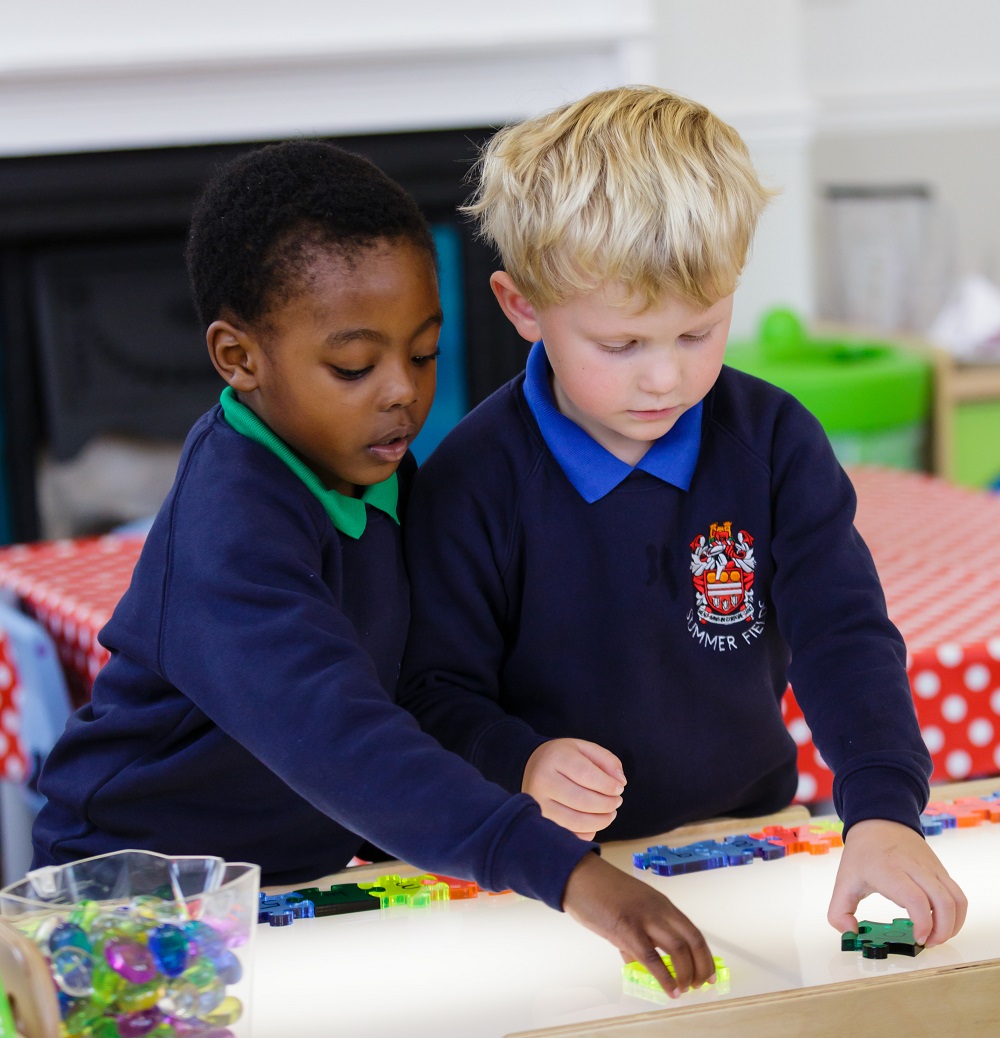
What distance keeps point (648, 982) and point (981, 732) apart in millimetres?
748

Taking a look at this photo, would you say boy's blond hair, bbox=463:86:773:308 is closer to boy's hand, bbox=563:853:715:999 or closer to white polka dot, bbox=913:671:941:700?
boy's hand, bbox=563:853:715:999

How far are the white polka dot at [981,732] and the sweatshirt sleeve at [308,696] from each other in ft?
2.45

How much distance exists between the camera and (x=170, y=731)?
0.86m

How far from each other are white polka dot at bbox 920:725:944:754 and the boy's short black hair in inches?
28.3

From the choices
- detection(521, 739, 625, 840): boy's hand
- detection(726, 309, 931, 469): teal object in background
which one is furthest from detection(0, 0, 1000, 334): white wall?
detection(521, 739, 625, 840): boy's hand

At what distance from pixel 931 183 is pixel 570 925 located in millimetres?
2797

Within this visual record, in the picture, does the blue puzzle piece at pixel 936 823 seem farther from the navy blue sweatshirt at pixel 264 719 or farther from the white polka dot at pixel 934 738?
the white polka dot at pixel 934 738

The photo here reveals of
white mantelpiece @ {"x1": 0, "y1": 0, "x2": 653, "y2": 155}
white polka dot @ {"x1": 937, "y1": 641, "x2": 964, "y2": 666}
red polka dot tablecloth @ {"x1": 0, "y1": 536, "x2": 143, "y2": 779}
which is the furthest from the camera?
white mantelpiece @ {"x1": 0, "y1": 0, "x2": 653, "y2": 155}

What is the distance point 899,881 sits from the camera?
0.74 metres

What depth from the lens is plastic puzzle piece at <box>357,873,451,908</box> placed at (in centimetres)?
81

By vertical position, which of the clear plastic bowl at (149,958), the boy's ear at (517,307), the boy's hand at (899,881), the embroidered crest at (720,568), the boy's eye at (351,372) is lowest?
the boy's hand at (899,881)

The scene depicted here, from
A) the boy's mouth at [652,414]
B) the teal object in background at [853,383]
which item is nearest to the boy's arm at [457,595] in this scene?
the boy's mouth at [652,414]

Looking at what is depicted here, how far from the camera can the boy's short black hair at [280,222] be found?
0.80m

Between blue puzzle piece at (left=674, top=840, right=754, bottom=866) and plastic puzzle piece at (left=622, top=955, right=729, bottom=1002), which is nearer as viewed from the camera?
plastic puzzle piece at (left=622, top=955, right=729, bottom=1002)
